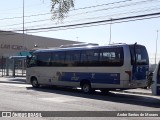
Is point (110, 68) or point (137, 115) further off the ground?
point (110, 68)

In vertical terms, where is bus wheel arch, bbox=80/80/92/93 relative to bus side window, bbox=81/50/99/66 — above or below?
below

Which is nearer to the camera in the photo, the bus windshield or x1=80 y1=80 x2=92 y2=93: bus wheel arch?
the bus windshield

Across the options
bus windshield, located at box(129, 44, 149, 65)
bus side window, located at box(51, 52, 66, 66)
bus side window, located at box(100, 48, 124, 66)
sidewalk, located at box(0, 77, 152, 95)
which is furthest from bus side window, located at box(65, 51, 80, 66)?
bus windshield, located at box(129, 44, 149, 65)

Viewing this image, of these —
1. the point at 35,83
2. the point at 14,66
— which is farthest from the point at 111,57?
the point at 14,66

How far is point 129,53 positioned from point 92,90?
144 inches

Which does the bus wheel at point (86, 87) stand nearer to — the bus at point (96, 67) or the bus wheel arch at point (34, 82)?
the bus at point (96, 67)

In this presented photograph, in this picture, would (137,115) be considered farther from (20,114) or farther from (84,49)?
(84,49)

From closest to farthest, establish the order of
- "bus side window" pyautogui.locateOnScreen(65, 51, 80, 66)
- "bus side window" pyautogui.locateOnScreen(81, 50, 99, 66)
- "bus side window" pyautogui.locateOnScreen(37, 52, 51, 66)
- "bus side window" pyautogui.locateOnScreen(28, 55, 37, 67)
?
"bus side window" pyautogui.locateOnScreen(81, 50, 99, 66), "bus side window" pyautogui.locateOnScreen(65, 51, 80, 66), "bus side window" pyautogui.locateOnScreen(37, 52, 51, 66), "bus side window" pyautogui.locateOnScreen(28, 55, 37, 67)

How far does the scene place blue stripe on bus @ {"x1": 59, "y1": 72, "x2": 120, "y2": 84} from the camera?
18.8 metres

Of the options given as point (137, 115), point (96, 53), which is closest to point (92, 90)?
point (96, 53)

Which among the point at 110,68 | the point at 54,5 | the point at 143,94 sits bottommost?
the point at 143,94

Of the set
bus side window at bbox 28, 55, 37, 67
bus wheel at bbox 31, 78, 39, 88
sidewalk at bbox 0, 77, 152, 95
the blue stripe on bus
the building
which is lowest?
sidewalk at bbox 0, 77, 152, 95

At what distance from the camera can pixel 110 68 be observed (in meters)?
19.0

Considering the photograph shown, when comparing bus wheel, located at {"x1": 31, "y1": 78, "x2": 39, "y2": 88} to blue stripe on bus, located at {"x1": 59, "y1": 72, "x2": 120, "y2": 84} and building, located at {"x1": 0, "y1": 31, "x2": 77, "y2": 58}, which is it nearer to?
blue stripe on bus, located at {"x1": 59, "y1": 72, "x2": 120, "y2": 84}
